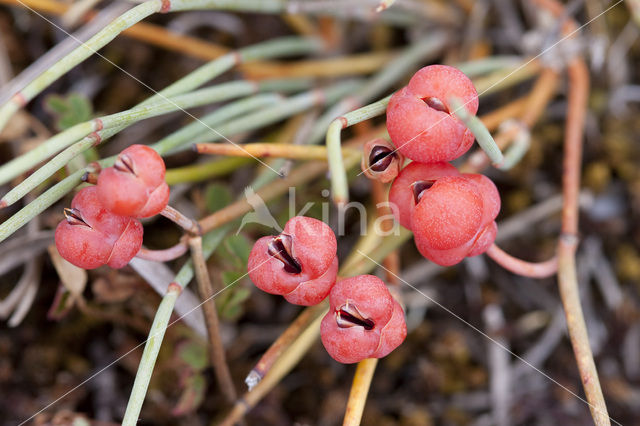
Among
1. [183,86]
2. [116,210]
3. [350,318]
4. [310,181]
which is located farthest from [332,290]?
[310,181]

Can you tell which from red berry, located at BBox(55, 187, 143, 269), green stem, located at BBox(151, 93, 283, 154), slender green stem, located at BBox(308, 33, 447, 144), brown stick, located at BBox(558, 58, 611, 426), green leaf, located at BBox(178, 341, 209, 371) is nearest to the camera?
red berry, located at BBox(55, 187, 143, 269)

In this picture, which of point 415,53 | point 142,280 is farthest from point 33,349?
point 415,53

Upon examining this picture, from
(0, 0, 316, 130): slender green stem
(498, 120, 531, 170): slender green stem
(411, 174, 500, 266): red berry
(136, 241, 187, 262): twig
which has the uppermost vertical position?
(0, 0, 316, 130): slender green stem

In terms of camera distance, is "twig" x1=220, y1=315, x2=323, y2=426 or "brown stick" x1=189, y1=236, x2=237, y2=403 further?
"twig" x1=220, y1=315, x2=323, y2=426

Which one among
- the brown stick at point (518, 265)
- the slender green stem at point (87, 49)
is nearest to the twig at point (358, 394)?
the brown stick at point (518, 265)

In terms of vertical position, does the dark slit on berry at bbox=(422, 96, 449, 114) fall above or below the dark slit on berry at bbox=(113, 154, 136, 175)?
below

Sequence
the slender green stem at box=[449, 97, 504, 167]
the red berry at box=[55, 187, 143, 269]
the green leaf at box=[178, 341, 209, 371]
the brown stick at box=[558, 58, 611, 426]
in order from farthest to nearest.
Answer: the green leaf at box=[178, 341, 209, 371] < the brown stick at box=[558, 58, 611, 426] < the red berry at box=[55, 187, 143, 269] < the slender green stem at box=[449, 97, 504, 167]

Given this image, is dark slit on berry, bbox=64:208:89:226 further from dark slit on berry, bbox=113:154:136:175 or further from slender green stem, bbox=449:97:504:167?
slender green stem, bbox=449:97:504:167

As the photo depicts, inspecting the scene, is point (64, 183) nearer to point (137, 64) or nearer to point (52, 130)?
point (52, 130)

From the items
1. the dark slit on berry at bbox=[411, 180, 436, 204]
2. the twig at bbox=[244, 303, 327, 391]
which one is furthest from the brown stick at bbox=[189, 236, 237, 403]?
the dark slit on berry at bbox=[411, 180, 436, 204]
